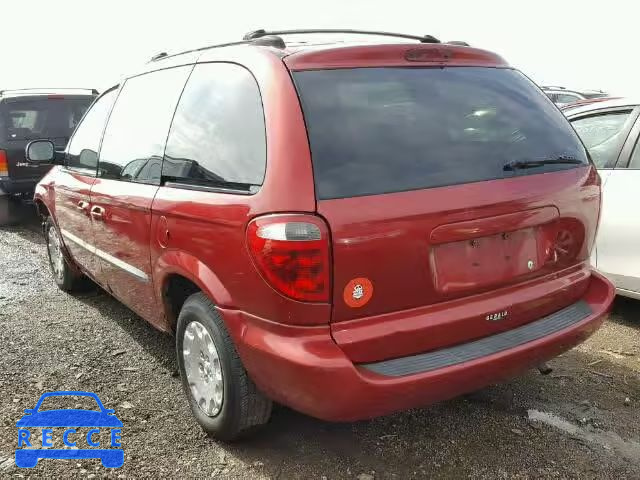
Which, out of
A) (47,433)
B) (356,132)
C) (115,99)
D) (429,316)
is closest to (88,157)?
(115,99)


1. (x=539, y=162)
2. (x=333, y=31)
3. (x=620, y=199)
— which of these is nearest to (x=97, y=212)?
(x=333, y=31)

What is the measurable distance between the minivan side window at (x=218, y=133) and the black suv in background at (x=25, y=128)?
574 centimetres

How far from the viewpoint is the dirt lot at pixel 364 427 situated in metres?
2.63

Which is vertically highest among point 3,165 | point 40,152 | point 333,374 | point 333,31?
point 333,31

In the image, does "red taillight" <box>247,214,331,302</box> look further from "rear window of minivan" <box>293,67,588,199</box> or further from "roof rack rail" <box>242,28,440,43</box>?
"roof rack rail" <box>242,28,440,43</box>

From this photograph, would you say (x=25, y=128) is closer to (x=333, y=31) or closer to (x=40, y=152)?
(x=40, y=152)

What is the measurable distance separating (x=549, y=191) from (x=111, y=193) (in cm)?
236

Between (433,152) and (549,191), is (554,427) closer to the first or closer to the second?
(549,191)

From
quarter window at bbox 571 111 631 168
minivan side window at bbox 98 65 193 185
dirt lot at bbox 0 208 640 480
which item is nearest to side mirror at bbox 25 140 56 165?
minivan side window at bbox 98 65 193 185

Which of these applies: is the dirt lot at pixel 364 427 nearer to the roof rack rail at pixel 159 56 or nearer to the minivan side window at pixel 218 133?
the minivan side window at pixel 218 133

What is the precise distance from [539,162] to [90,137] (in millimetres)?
3021

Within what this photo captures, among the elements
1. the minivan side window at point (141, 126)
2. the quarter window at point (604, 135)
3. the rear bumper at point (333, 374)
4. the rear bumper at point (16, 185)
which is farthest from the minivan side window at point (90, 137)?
the rear bumper at point (16, 185)

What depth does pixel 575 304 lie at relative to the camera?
110 inches

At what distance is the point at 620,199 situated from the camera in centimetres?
407
